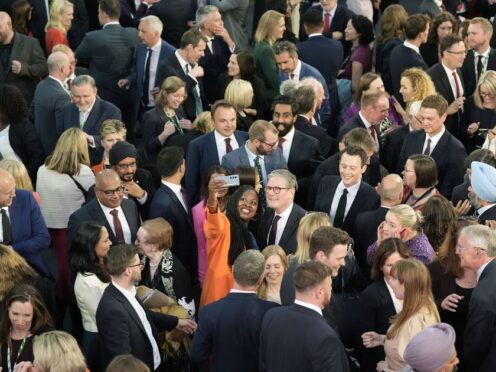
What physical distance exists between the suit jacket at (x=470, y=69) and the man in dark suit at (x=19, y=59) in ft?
Result: 14.9

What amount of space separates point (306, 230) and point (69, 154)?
7.87 feet

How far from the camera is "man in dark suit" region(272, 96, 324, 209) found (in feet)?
33.3

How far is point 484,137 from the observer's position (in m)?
11.1

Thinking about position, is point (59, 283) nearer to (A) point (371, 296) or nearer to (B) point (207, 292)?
(B) point (207, 292)

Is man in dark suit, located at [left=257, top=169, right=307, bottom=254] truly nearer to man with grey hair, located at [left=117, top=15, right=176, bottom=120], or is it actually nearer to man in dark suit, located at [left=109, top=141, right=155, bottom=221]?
man in dark suit, located at [left=109, top=141, right=155, bottom=221]

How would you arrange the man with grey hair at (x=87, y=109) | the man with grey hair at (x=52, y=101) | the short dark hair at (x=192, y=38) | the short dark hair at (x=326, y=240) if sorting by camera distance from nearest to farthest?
the short dark hair at (x=326, y=240), the man with grey hair at (x=87, y=109), the man with grey hair at (x=52, y=101), the short dark hair at (x=192, y=38)

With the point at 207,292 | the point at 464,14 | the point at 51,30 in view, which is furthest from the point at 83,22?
the point at 207,292

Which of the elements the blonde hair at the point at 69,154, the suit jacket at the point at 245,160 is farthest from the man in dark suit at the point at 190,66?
the blonde hair at the point at 69,154

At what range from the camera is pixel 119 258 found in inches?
298

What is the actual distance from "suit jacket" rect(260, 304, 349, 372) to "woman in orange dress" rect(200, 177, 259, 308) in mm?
1463

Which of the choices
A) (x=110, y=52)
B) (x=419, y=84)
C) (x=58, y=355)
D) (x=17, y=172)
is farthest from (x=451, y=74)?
(x=58, y=355)

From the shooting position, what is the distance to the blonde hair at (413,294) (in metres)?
7.14

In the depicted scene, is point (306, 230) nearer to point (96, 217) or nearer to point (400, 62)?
point (96, 217)

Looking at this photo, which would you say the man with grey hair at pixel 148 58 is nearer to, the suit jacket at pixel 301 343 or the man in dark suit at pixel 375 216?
the man in dark suit at pixel 375 216
